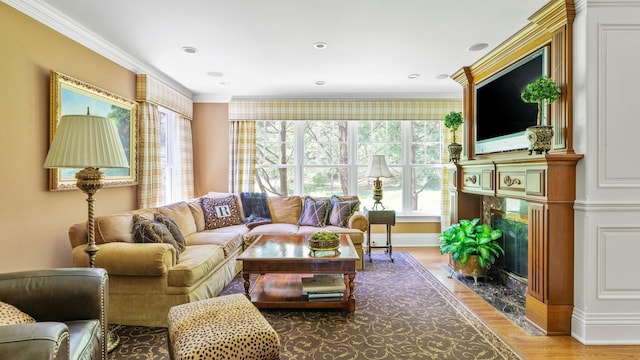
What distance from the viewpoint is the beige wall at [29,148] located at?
2266mm

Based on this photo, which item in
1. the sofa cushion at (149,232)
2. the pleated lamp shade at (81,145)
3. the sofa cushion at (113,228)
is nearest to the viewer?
the pleated lamp shade at (81,145)

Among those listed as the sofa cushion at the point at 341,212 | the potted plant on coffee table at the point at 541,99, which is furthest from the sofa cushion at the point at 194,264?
the potted plant on coffee table at the point at 541,99

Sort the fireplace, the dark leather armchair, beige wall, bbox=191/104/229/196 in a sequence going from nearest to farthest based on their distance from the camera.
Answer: the dark leather armchair < the fireplace < beige wall, bbox=191/104/229/196

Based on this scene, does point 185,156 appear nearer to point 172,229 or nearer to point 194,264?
point 172,229

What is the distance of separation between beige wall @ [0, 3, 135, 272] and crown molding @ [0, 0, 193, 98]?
0.16ft

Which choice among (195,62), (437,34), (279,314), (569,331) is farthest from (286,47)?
(569,331)

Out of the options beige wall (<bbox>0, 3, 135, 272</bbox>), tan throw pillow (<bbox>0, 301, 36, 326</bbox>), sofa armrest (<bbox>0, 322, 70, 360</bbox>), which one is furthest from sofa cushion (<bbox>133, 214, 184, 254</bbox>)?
sofa armrest (<bbox>0, 322, 70, 360</bbox>)

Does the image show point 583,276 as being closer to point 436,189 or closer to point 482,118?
point 482,118

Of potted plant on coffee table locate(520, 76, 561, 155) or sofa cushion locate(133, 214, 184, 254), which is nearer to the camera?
potted plant on coffee table locate(520, 76, 561, 155)

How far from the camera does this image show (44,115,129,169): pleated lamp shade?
1957 millimetres

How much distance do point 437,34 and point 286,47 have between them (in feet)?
4.77

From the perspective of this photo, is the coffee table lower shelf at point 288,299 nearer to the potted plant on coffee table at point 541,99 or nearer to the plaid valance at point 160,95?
the potted plant on coffee table at point 541,99

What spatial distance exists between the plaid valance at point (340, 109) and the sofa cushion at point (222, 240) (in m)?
2.14

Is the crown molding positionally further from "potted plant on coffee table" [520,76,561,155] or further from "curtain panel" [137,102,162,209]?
"potted plant on coffee table" [520,76,561,155]
